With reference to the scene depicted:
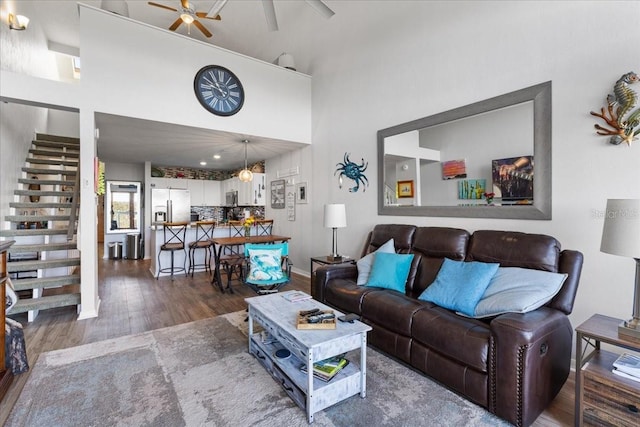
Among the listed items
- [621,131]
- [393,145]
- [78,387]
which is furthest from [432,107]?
[78,387]

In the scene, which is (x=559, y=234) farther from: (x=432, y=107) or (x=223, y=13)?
(x=223, y=13)

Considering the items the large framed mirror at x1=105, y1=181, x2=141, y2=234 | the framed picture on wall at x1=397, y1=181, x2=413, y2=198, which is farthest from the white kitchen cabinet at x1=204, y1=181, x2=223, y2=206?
the framed picture on wall at x1=397, y1=181, x2=413, y2=198

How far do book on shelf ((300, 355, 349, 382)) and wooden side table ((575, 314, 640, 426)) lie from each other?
52.7 inches

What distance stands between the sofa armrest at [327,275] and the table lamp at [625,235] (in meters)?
2.12

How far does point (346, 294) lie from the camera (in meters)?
2.87

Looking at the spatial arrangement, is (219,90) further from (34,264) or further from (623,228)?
(623,228)

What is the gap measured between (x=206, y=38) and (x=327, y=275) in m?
4.69

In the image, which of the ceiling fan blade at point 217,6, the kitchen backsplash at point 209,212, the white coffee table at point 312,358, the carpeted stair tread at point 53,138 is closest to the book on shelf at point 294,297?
the white coffee table at point 312,358

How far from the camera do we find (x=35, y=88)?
3256 mm

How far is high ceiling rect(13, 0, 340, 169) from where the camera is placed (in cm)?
418

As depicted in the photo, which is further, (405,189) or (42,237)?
(42,237)

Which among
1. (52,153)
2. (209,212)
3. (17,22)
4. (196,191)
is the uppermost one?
(17,22)

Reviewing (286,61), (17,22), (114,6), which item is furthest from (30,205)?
(286,61)

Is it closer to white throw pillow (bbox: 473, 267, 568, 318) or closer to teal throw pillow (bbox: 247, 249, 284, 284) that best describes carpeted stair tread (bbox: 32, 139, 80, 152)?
teal throw pillow (bbox: 247, 249, 284, 284)
